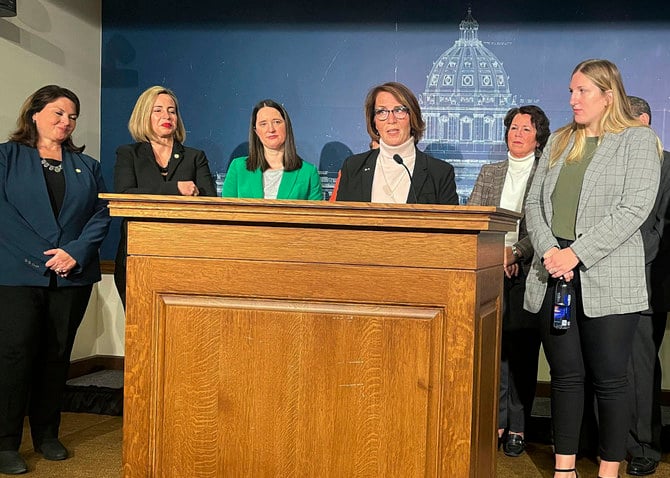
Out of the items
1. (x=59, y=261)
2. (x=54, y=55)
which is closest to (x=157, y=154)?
(x=59, y=261)

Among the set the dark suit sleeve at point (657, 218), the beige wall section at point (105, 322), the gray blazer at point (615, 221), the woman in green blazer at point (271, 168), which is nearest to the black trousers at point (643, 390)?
the dark suit sleeve at point (657, 218)

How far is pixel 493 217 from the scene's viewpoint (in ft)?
6.63

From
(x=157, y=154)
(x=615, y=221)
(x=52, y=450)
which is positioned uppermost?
(x=157, y=154)

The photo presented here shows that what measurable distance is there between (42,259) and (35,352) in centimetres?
40

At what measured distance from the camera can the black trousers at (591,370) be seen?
9.57 ft

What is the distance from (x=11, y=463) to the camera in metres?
3.52

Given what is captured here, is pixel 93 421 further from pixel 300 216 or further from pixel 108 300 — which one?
pixel 300 216

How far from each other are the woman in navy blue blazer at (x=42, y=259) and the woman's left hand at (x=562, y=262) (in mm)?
1941

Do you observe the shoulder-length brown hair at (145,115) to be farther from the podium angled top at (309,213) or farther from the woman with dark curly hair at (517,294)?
the podium angled top at (309,213)

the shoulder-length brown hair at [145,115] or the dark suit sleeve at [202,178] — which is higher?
the shoulder-length brown hair at [145,115]

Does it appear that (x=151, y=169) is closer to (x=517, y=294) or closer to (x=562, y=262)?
(x=517, y=294)

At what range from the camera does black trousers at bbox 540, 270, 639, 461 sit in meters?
2.92

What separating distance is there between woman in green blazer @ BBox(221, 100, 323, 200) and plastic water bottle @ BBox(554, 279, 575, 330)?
1.26m

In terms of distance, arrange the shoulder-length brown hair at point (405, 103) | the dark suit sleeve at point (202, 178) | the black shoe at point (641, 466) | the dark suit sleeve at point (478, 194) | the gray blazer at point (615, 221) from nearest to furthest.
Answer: the gray blazer at point (615, 221) → the shoulder-length brown hair at point (405, 103) → the black shoe at point (641, 466) → the dark suit sleeve at point (202, 178) → the dark suit sleeve at point (478, 194)
